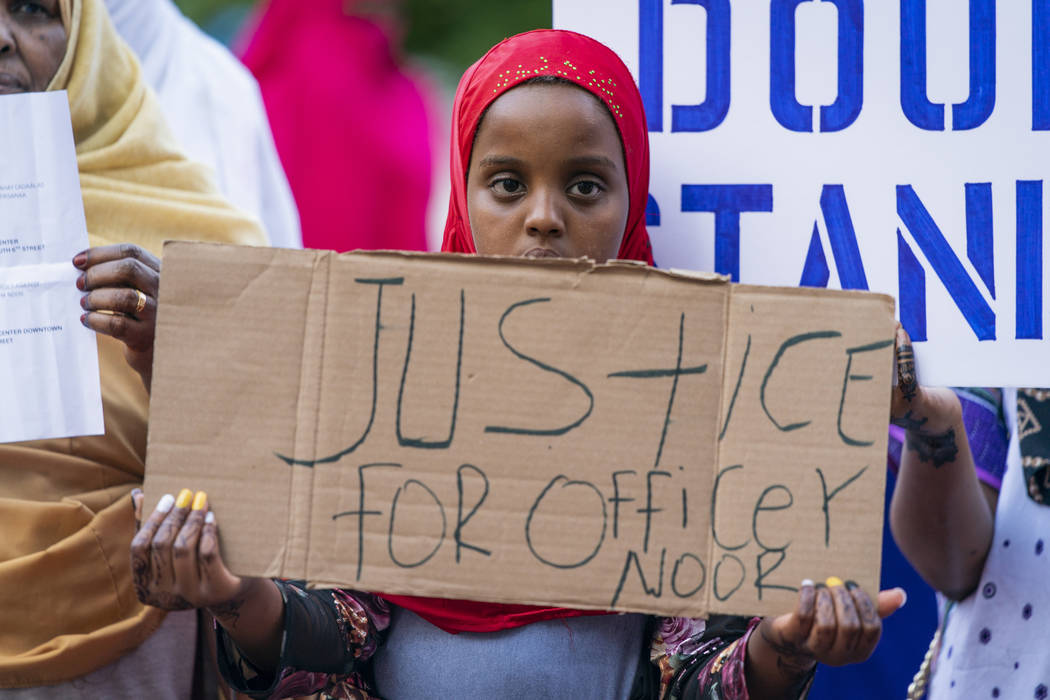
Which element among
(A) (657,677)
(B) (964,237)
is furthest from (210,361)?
(B) (964,237)

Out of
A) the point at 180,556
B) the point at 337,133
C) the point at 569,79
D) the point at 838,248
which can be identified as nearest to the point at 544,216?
the point at 569,79

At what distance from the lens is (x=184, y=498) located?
1.63 metres

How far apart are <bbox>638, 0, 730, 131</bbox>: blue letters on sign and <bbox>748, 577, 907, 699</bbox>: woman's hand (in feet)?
3.23

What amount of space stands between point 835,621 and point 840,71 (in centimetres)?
109

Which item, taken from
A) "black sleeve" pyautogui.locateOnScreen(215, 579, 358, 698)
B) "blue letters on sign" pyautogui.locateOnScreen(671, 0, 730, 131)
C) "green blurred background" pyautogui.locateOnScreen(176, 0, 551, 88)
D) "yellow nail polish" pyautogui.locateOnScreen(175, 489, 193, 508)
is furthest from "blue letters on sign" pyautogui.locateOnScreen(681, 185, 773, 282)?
"green blurred background" pyautogui.locateOnScreen(176, 0, 551, 88)

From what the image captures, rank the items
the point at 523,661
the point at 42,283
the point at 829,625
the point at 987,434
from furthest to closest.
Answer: the point at 987,434
the point at 42,283
the point at 523,661
the point at 829,625

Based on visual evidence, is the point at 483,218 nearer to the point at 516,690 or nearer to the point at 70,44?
the point at 516,690

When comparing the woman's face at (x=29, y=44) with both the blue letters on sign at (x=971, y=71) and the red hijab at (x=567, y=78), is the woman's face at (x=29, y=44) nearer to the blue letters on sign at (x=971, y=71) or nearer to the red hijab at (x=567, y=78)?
the red hijab at (x=567, y=78)

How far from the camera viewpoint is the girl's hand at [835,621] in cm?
158

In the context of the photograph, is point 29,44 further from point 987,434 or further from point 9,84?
point 987,434

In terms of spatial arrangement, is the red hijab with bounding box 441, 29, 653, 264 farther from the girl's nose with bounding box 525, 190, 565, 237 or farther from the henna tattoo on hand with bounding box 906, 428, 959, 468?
the henna tattoo on hand with bounding box 906, 428, 959, 468

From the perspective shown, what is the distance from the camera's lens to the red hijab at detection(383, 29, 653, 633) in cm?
209

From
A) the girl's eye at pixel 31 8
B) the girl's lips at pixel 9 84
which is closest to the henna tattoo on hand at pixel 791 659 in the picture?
the girl's lips at pixel 9 84

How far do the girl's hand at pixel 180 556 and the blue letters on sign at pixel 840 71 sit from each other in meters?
1.27
